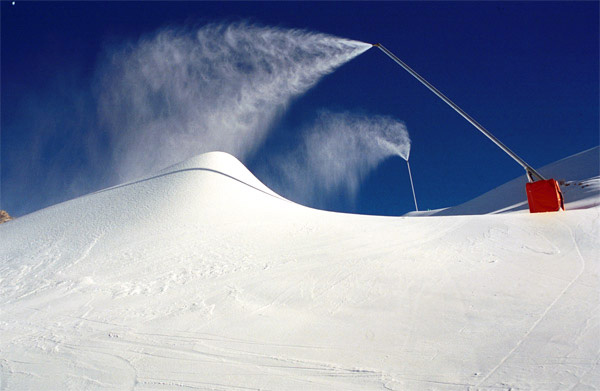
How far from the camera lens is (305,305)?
4715 millimetres

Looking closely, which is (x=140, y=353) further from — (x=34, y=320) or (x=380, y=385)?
(x=380, y=385)

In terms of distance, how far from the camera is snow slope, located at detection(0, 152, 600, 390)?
308cm

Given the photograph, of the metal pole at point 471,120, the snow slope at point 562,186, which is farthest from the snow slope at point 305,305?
the snow slope at point 562,186

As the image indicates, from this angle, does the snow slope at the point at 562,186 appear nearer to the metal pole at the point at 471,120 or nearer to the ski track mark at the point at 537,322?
the metal pole at the point at 471,120

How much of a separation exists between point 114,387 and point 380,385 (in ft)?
8.20

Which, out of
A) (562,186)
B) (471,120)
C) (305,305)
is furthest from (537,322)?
(562,186)

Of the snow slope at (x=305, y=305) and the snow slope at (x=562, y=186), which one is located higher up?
the snow slope at (x=305, y=305)

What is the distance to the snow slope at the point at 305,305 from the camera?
3084 millimetres

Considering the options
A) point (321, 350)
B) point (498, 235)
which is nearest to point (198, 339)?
point (321, 350)

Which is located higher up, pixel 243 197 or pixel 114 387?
pixel 243 197

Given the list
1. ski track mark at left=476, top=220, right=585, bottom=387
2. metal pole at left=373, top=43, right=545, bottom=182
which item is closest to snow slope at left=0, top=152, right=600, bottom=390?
ski track mark at left=476, top=220, right=585, bottom=387

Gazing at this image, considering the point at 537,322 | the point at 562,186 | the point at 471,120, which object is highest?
the point at 471,120

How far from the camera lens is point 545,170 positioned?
24844 mm

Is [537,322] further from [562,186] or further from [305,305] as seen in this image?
[562,186]
